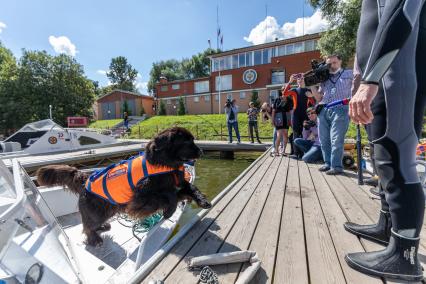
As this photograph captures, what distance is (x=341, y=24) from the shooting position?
40.5 feet

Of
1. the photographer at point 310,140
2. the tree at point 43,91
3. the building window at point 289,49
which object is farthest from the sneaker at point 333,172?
the tree at point 43,91

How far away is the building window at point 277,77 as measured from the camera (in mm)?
24936

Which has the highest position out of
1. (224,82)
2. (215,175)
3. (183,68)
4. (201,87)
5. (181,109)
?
(183,68)

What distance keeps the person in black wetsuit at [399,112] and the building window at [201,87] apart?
2955 centimetres

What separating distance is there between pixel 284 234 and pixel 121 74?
206ft

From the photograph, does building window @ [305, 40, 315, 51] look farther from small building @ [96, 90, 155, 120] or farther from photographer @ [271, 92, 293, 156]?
small building @ [96, 90, 155, 120]

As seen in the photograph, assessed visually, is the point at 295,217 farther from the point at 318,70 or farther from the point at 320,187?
the point at 318,70

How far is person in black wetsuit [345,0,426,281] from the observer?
3.71 ft

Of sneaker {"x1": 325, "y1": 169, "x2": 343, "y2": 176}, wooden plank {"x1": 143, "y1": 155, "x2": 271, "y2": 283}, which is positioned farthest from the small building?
wooden plank {"x1": 143, "y1": 155, "x2": 271, "y2": 283}

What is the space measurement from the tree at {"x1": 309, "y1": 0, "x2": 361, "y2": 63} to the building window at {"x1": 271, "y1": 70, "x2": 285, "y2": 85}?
1166 cm

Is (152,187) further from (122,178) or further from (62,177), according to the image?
(62,177)

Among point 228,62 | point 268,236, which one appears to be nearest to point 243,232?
point 268,236

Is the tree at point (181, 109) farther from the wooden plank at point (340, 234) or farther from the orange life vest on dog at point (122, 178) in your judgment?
the orange life vest on dog at point (122, 178)

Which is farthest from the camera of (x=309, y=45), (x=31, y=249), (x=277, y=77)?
(x=277, y=77)
